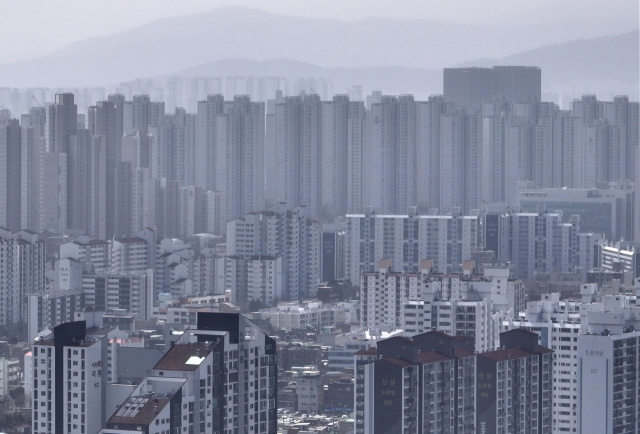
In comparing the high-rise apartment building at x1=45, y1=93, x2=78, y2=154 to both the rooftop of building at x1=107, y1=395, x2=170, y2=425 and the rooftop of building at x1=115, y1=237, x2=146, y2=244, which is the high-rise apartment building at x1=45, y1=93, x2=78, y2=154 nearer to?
the rooftop of building at x1=115, y1=237, x2=146, y2=244

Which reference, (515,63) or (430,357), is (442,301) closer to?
(430,357)

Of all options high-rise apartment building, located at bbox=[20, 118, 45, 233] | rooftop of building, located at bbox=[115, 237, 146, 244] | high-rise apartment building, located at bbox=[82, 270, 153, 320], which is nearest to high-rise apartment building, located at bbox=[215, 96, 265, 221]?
high-rise apartment building, located at bbox=[20, 118, 45, 233]

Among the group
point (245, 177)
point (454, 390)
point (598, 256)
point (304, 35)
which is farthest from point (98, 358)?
point (245, 177)

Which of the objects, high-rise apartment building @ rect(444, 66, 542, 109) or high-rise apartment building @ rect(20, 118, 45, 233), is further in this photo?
high-rise apartment building @ rect(444, 66, 542, 109)

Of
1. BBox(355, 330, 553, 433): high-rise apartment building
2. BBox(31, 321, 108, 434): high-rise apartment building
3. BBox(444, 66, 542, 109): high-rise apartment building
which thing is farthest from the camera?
BBox(444, 66, 542, 109): high-rise apartment building

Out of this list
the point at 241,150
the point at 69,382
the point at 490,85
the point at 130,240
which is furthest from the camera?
the point at 490,85

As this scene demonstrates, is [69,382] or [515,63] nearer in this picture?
[69,382]

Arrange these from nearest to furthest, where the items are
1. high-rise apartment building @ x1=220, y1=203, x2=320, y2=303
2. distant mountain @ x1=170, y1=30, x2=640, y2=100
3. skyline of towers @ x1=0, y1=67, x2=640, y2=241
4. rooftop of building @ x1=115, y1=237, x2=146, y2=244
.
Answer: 1. high-rise apartment building @ x1=220, y1=203, x2=320, y2=303
2. rooftop of building @ x1=115, y1=237, x2=146, y2=244
3. distant mountain @ x1=170, y1=30, x2=640, y2=100
4. skyline of towers @ x1=0, y1=67, x2=640, y2=241

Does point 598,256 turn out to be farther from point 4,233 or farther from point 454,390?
point 454,390

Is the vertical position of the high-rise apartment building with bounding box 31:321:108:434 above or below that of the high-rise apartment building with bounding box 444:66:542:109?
below

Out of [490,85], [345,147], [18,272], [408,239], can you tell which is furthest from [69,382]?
[490,85]
